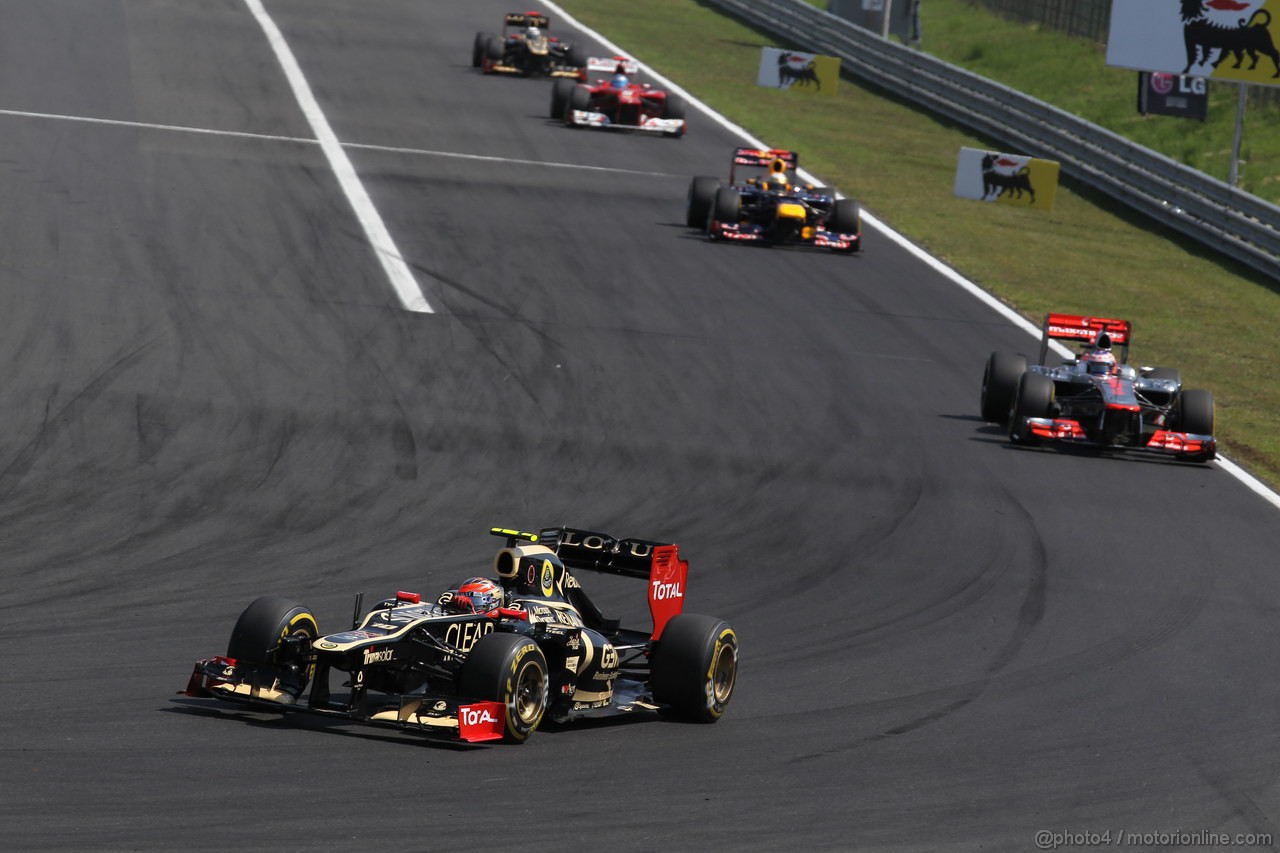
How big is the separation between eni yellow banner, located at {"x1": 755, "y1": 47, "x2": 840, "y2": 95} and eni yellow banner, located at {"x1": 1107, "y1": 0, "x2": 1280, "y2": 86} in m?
8.59

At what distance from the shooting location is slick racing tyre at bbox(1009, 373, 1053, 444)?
20.2 metres

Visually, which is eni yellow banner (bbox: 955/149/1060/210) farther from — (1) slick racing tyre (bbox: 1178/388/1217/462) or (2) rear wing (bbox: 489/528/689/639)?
(2) rear wing (bbox: 489/528/689/639)

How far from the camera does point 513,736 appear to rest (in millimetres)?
9641

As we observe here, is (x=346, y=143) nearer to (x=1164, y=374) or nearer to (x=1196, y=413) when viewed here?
(x=1164, y=374)

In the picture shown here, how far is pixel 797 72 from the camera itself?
45.8 meters

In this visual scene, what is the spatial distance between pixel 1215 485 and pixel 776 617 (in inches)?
311

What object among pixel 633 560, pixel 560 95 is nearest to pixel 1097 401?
pixel 633 560

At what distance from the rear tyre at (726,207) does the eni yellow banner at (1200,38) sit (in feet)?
40.6

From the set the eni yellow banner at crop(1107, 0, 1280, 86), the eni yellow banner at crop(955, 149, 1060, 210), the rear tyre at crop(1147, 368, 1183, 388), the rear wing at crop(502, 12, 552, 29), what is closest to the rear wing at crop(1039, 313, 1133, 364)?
the rear tyre at crop(1147, 368, 1183, 388)

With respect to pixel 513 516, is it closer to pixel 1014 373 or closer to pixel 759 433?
pixel 759 433

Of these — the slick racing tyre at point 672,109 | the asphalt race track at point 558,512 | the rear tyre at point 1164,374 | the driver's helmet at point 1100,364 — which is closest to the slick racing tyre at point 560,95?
the slick racing tyre at point 672,109

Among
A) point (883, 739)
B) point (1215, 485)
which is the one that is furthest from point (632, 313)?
point (883, 739)

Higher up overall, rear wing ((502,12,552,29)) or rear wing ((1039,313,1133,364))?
rear wing ((502,12,552,29))

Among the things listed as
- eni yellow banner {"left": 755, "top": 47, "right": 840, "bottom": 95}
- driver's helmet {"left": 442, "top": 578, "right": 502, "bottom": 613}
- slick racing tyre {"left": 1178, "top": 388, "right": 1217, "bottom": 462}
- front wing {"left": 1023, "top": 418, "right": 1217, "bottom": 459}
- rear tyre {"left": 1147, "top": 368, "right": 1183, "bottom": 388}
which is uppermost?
eni yellow banner {"left": 755, "top": 47, "right": 840, "bottom": 95}
